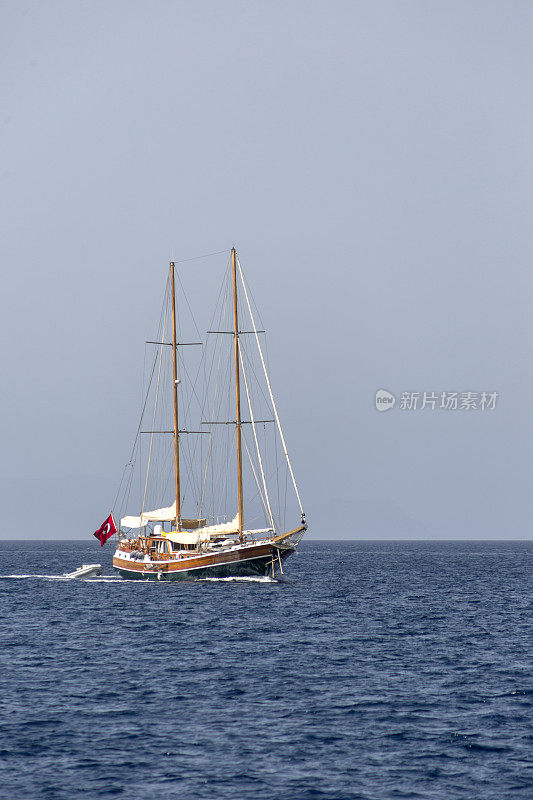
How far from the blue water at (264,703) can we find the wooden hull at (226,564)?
1261 cm

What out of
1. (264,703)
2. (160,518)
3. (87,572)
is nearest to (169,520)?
(160,518)

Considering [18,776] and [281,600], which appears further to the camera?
[281,600]

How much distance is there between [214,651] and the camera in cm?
5028

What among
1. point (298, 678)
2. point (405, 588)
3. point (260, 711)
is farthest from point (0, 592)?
point (260, 711)

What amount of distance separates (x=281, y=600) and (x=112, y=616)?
619 inches

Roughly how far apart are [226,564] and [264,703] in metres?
47.5

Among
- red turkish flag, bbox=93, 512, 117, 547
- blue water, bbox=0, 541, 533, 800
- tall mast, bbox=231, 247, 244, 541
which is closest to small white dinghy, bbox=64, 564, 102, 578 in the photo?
red turkish flag, bbox=93, 512, 117, 547

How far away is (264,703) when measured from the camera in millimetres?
37438

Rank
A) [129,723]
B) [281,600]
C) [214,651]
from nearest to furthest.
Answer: [129,723]
[214,651]
[281,600]

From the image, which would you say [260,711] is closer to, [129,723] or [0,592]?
[129,723]

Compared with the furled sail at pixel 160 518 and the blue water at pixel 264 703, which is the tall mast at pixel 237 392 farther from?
the blue water at pixel 264 703

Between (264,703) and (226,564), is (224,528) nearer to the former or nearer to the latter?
(226,564)

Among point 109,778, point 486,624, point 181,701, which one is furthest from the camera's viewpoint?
point 486,624

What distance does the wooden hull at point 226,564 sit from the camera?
8438 centimetres
